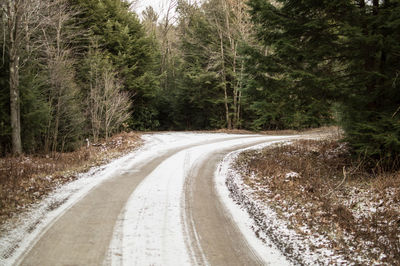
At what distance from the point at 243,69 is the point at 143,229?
7.62 meters

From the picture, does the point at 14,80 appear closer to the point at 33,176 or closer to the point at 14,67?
the point at 14,67

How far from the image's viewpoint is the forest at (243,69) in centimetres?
709

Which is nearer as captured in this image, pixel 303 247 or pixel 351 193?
pixel 303 247

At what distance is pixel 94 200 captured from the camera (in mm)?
5977

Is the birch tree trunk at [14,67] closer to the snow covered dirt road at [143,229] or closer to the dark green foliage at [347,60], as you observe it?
the snow covered dirt road at [143,229]

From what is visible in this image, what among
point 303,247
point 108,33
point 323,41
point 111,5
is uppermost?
point 111,5

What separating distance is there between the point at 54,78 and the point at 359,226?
13863 millimetres

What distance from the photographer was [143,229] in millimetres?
4531

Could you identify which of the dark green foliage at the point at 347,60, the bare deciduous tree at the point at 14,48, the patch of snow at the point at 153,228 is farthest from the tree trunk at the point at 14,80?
the dark green foliage at the point at 347,60

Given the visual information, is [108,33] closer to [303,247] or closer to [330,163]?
[330,163]

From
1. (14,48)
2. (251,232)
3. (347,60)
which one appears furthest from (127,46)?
(251,232)

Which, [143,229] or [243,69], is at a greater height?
[243,69]

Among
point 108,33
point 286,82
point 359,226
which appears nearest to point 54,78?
point 108,33

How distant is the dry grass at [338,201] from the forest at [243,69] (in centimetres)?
104
